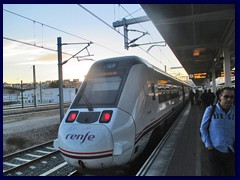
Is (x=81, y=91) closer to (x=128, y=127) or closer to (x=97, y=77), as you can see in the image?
(x=97, y=77)

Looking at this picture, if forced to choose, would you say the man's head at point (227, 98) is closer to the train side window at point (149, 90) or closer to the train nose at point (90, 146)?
the train nose at point (90, 146)

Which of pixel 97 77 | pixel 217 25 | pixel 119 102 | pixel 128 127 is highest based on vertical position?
pixel 217 25

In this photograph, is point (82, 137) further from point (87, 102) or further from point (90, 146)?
point (87, 102)

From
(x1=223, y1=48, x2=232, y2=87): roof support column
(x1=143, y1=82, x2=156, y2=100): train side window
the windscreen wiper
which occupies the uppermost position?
(x1=223, y1=48, x2=232, y2=87): roof support column

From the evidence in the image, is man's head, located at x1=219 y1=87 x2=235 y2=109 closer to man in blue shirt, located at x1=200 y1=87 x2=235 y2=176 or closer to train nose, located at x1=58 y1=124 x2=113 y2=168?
man in blue shirt, located at x1=200 y1=87 x2=235 y2=176

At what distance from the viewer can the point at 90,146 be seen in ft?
17.2

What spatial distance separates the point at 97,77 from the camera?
6.87m

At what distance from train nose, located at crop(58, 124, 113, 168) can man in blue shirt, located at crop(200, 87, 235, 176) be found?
82.1 inches

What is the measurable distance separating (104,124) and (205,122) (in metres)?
2.21

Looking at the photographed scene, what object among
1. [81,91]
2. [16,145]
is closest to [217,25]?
[81,91]

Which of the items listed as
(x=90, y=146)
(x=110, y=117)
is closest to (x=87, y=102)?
(x=110, y=117)

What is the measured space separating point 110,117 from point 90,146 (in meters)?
0.76

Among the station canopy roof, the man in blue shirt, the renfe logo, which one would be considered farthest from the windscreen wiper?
the station canopy roof

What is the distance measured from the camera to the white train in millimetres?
5320
